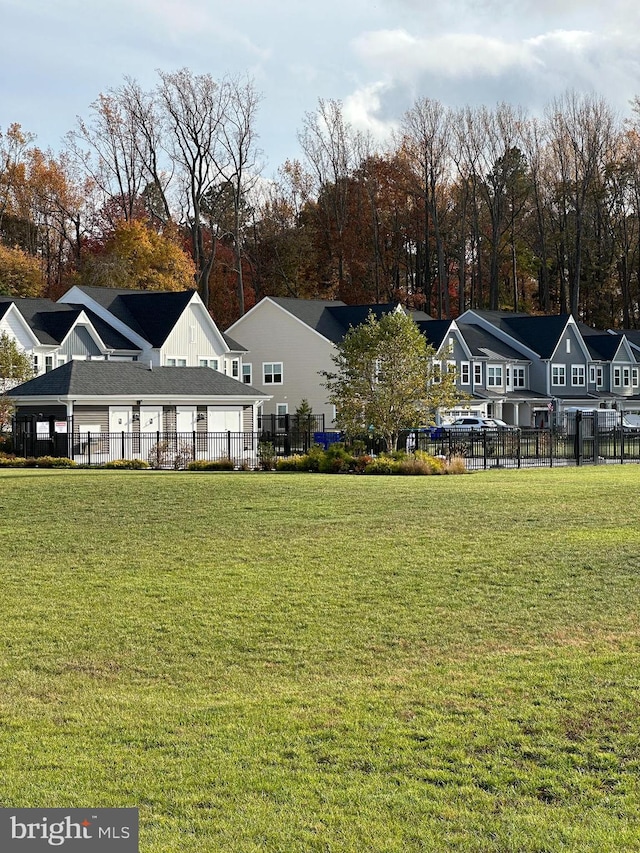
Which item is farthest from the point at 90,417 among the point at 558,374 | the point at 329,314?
the point at 558,374

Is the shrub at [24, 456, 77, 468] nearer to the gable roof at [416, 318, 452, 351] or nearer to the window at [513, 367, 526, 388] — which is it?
the gable roof at [416, 318, 452, 351]

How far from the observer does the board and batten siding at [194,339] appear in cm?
5725

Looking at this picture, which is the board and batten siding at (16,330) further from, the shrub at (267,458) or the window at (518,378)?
the window at (518,378)

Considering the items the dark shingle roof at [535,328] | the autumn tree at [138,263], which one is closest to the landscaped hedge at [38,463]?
the autumn tree at [138,263]

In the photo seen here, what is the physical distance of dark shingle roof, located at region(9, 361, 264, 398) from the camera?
43250 mm

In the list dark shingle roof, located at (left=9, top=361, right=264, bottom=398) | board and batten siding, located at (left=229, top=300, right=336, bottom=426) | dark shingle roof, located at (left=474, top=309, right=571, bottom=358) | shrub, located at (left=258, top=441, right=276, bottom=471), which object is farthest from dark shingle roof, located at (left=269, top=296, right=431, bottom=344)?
shrub, located at (left=258, top=441, right=276, bottom=471)

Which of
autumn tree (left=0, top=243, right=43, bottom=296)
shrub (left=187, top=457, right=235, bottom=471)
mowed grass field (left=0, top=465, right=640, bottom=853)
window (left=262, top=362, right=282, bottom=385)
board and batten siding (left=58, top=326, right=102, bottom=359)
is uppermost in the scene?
autumn tree (left=0, top=243, right=43, bottom=296)

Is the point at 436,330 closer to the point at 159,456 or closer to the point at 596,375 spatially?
the point at 596,375

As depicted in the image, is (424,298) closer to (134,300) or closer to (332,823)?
(134,300)

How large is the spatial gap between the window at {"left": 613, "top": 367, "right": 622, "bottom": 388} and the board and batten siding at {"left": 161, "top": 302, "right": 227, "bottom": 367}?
33.3 meters

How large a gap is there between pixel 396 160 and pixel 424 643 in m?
73.3

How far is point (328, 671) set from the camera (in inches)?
418

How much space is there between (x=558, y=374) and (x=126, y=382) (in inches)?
1542

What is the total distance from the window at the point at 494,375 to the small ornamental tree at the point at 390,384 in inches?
1339
